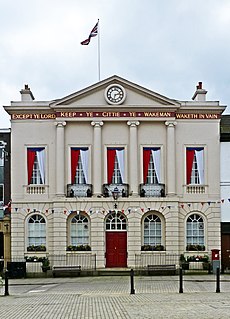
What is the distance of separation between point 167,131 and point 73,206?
702 centimetres

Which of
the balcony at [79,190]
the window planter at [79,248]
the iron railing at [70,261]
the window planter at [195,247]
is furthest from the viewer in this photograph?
the balcony at [79,190]

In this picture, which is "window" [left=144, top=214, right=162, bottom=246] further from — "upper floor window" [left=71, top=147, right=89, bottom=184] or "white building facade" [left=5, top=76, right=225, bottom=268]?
"upper floor window" [left=71, top=147, right=89, bottom=184]

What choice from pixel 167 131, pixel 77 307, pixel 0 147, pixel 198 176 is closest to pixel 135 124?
pixel 167 131

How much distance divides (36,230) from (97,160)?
5480 millimetres

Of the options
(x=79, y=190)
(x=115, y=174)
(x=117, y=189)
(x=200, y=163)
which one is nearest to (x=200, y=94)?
(x=200, y=163)

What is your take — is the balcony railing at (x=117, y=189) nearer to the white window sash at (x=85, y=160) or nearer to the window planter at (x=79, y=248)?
the white window sash at (x=85, y=160)

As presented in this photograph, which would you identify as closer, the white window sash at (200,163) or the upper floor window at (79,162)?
the upper floor window at (79,162)

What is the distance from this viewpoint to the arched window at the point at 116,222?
40.4 m

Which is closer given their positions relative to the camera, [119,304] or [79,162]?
[119,304]

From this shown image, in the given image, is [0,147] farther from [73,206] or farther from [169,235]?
[169,235]

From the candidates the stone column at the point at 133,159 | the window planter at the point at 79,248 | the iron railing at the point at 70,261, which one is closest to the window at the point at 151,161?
the stone column at the point at 133,159

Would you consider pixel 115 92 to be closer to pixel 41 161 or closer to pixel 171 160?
pixel 171 160

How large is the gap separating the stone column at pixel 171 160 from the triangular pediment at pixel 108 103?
1349mm

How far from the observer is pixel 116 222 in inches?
1592
